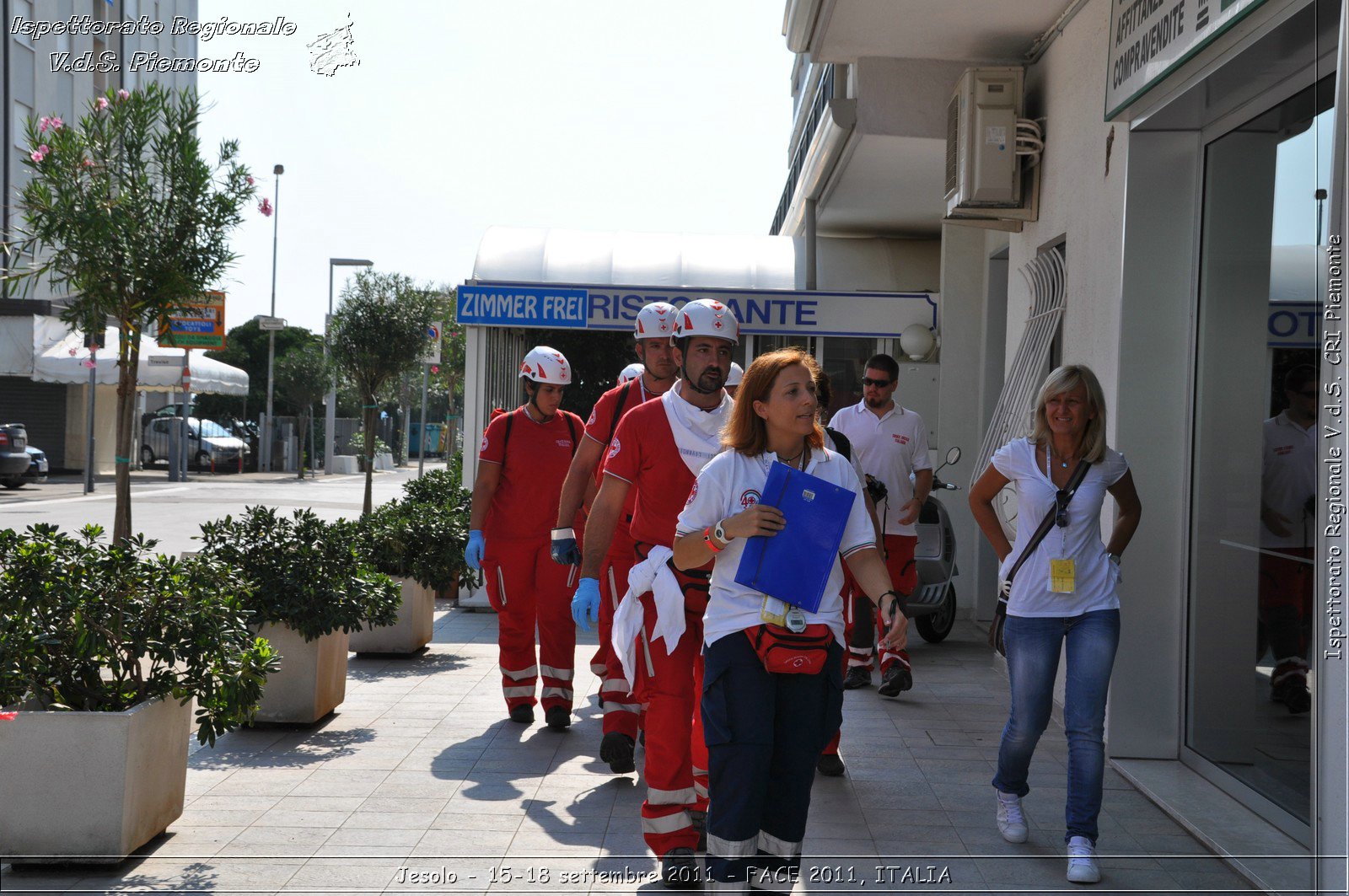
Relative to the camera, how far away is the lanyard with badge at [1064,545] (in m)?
4.83

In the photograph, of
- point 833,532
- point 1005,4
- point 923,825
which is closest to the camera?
point 833,532

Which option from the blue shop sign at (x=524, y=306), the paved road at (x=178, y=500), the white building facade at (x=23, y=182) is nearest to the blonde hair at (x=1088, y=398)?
the blue shop sign at (x=524, y=306)

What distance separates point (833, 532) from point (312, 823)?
2767 mm

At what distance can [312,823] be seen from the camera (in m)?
5.25

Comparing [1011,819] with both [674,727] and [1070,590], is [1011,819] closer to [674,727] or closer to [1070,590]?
[1070,590]

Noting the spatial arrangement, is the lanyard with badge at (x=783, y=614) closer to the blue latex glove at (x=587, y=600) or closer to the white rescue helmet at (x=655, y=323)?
the blue latex glove at (x=587, y=600)

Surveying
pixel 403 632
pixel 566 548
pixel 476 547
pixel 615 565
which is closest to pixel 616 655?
pixel 615 565

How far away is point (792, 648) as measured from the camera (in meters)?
3.74

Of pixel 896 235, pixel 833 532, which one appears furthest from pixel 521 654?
pixel 896 235

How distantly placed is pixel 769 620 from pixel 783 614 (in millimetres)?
45

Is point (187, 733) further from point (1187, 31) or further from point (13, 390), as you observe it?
point (13, 390)

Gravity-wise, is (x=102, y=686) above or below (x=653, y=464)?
below

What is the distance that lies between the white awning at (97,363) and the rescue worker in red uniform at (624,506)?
27605mm

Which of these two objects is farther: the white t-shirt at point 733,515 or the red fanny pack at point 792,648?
the white t-shirt at point 733,515
